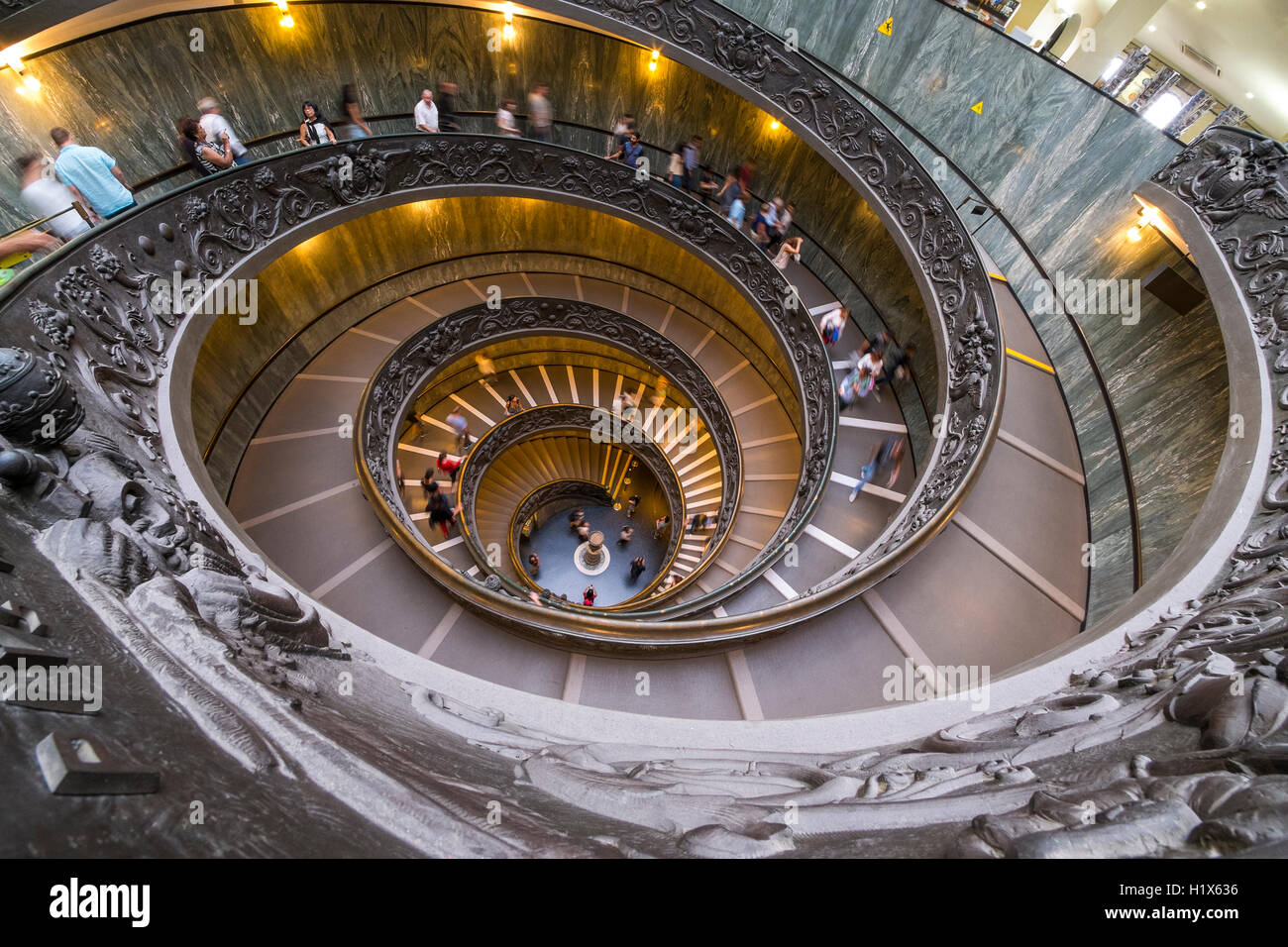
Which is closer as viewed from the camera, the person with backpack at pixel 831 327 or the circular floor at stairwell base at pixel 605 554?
the person with backpack at pixel 831 327

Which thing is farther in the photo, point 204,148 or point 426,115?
point 426,115

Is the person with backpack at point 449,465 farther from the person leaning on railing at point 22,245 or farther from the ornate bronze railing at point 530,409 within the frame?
the person leaning on railing at point 22,245

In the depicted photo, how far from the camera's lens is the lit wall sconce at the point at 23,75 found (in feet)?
21.1

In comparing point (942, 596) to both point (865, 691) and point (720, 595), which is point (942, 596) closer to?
point (865, 691)

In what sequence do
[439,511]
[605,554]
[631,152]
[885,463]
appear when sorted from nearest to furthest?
1. [885,463]
2. [439,511]
3. [631,152]
4. [605,554]

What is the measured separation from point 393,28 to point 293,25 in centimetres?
171

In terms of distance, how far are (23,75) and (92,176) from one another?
105 inches

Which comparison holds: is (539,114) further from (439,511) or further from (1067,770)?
(1067,770)

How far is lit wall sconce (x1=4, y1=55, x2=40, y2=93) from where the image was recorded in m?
6.42

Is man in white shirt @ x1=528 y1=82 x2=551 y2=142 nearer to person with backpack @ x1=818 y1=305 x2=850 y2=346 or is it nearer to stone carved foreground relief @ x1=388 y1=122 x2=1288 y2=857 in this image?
person with backpack @ x1=818 y1=305 x2=850 y2=346

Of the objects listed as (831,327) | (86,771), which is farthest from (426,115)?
(86,771)

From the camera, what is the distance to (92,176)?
223 inches

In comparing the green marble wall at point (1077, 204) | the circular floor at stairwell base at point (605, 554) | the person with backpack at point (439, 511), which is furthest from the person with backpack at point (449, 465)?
the green marble wall at point (1077, 204)

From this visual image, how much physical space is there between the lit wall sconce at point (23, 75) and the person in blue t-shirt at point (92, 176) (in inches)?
78.7
